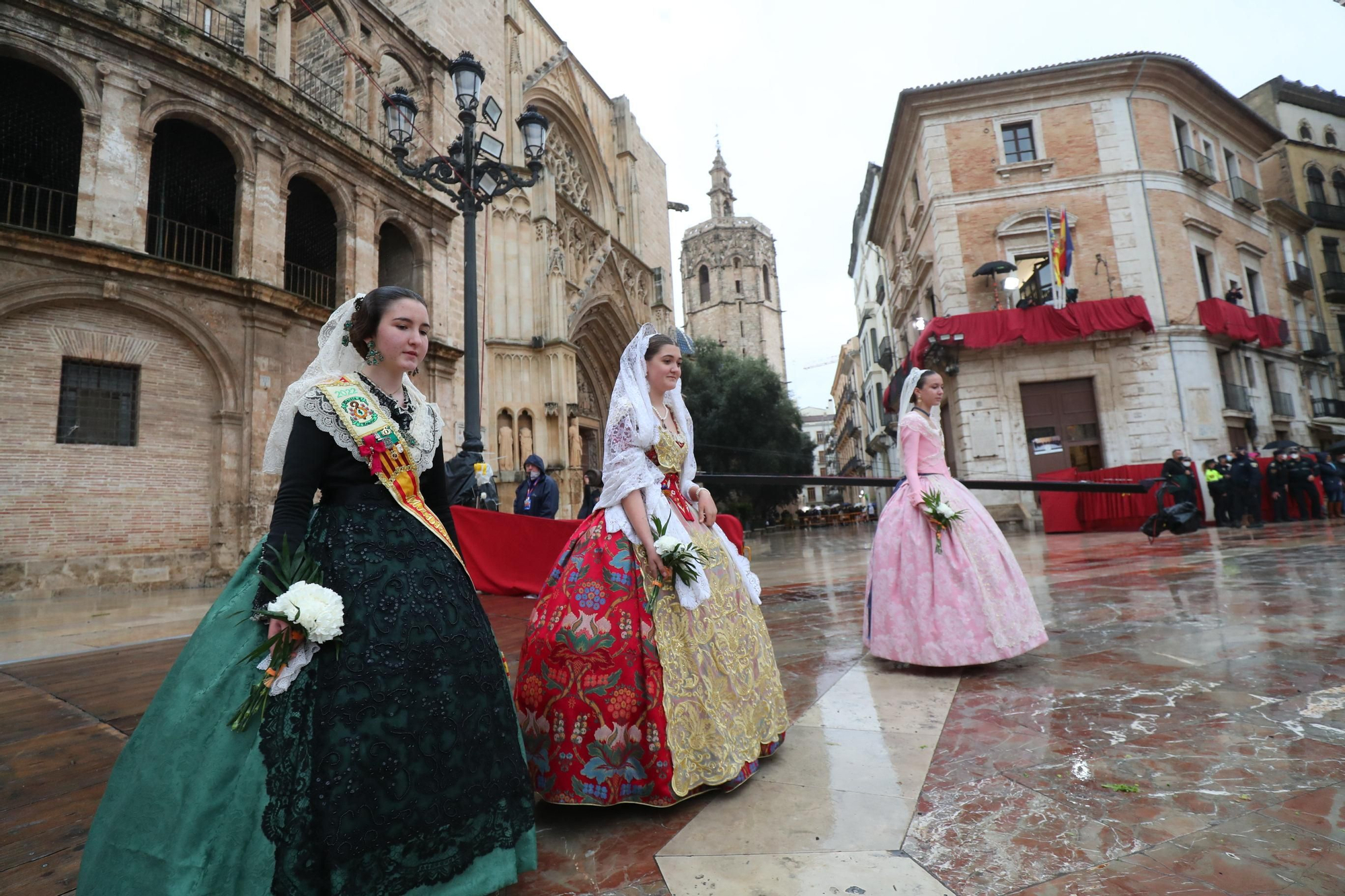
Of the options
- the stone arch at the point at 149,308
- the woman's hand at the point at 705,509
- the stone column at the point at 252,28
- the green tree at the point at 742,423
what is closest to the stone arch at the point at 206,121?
the stone column at the point at 252,28

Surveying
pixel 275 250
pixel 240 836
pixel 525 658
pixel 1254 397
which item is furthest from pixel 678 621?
pixel 1254 397

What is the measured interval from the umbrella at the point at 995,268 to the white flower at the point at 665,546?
56.3 feet

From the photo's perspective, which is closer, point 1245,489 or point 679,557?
point 679,557

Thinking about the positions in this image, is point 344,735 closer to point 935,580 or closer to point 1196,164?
point 935,580

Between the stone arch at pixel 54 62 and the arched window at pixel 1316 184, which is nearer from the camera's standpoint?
the stone arch at pixel 54 62

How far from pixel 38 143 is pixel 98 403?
5.73m

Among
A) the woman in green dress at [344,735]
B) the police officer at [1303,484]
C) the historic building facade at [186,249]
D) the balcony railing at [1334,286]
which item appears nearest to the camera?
the woman in green dress at [344,735]

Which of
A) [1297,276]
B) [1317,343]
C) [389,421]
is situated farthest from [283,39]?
[1317,343]

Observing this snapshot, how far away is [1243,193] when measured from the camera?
19.9 m

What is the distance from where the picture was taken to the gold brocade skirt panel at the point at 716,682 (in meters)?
2.11

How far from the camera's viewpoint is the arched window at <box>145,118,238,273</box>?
481 inches

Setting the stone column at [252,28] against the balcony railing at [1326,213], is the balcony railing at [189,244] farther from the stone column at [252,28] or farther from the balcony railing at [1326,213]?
the balcony railing at [1326,213]

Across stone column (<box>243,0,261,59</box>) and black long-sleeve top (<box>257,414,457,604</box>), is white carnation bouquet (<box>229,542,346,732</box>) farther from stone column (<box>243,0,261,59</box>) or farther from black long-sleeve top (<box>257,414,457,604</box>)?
stone column (<box>243,0,261,59</box>)

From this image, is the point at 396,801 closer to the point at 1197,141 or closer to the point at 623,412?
the point at 623,412
